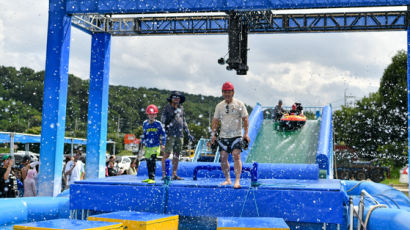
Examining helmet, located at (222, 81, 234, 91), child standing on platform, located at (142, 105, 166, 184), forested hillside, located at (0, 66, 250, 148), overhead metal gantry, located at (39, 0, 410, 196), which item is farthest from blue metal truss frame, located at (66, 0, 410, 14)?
forested hillside, located at (0, 66, 250, 148)

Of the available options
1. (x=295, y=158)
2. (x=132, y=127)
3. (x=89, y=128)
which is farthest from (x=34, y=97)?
(x=295, y=158)

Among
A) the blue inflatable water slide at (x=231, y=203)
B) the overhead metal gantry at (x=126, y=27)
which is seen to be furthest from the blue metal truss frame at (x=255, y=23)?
the blue inflatable water slide at (x=231, y=203)

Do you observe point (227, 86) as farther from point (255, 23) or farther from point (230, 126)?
point (255, 23)

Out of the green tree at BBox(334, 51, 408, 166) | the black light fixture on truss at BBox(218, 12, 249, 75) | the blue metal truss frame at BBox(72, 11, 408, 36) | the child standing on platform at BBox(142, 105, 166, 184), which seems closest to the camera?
the child standing on platform at BBox(142, 105, 166, 184)

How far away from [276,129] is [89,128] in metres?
7.84

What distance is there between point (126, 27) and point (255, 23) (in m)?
5.33

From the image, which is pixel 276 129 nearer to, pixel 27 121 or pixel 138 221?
pixel 138 221

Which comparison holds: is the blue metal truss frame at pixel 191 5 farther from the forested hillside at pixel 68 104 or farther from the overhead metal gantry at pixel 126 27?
the forested hillside at pixel 68 104

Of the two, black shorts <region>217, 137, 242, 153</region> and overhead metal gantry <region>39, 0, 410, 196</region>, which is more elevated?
overhead metal gantry <region>39, 0, 410, 196</region>

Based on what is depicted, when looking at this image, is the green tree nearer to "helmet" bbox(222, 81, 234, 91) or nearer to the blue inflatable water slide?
the blue inflatable water slide

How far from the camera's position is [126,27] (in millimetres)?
18594

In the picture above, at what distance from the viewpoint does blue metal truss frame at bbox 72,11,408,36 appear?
682 inches

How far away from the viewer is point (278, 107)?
2025 centimetres

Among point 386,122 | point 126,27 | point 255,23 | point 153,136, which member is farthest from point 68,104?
point 153,136
